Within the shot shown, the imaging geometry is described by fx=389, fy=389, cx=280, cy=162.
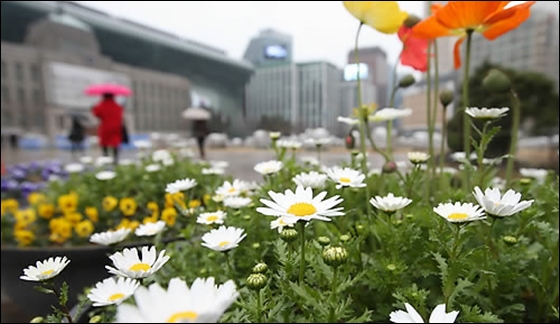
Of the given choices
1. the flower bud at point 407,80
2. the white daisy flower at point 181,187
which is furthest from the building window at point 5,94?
Result: the flower bud at point 407,80

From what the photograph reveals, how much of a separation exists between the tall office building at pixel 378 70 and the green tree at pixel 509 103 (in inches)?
5.5

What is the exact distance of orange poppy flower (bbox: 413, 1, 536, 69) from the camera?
0.42 m

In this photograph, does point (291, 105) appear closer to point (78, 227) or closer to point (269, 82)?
point (269, 82)

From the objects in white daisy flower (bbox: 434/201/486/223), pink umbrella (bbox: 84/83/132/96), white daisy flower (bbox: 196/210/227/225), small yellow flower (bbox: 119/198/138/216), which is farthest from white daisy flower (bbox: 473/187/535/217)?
pink umbrella (bbox: 84/83/132/96)

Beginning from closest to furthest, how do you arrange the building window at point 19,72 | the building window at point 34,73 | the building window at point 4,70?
the building window at point 4,70, the building window at point 19,72, the building window at point 34,73

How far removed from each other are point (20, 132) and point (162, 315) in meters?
1.81

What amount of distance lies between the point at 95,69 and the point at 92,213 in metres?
1.59

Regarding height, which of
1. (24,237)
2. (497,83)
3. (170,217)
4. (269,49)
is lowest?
(24,237)

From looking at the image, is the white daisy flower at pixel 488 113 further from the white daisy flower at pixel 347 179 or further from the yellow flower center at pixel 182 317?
the yellow flower center at pixel 182 317

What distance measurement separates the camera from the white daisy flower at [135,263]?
0.67 ft

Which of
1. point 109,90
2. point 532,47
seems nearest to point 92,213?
point 109,90

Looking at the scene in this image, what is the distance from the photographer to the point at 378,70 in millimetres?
796

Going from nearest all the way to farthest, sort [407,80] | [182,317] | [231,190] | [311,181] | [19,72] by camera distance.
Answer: [182,317] < [311,181] < [231,190] < [407,80] < [19,72]

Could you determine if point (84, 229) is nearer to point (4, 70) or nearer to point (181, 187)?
point (4, 70)
